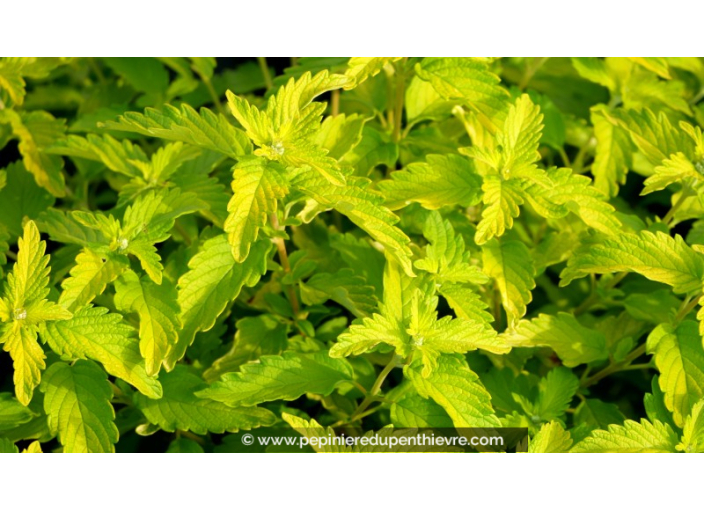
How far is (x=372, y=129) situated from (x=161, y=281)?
0.77 m

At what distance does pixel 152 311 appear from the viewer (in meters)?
1.65

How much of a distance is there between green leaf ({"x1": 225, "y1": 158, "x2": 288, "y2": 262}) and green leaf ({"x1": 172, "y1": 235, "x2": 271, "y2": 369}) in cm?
13

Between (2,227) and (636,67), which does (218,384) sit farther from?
(636,67)

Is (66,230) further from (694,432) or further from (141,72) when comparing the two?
(694,432)

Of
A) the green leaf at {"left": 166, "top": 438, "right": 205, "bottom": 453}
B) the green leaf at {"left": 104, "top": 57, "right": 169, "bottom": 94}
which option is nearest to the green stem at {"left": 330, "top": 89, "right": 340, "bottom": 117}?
the green leaf at {"left": 104, "top": 57, "right": 169, "bottom": 94}

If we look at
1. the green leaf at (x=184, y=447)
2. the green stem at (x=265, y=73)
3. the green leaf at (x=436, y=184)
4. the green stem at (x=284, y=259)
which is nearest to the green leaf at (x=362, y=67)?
the green leaf at (x=436, y=184)

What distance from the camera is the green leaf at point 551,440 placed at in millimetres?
1723

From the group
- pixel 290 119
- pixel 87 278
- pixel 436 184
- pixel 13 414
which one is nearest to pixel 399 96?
pixel 436 184

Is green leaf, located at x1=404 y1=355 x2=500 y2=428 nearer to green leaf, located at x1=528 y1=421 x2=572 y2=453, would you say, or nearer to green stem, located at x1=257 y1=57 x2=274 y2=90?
green leaf, located at x1=528 y1=421 x2=572 y2=453

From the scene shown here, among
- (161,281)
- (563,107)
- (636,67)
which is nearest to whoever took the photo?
(161,281)

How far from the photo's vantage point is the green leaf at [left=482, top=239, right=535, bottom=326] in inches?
69.5

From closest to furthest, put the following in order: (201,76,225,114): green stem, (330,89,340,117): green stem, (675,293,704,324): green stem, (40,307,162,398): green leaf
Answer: (40,307,162,398): green leaf, (675,293,704,324): green stem, (330,89,340,117): green stem, (201,76,225,114): green stem

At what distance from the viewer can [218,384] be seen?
1.69m
